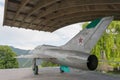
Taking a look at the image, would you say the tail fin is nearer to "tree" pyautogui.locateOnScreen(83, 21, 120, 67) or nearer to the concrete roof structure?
the concrete roof structure

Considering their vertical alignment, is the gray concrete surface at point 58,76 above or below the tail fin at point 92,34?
below

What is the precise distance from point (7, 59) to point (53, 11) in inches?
2080

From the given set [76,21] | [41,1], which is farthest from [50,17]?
[41,1]

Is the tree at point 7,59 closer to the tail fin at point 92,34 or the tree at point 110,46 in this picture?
the tree at point 110,46

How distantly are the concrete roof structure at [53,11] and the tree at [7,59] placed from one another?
125ft

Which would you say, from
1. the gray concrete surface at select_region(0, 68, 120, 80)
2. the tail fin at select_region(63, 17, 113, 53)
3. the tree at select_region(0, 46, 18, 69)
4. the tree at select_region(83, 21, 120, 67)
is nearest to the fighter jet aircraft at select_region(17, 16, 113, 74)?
the tail fin at select_region(63, 17, 113, 53)

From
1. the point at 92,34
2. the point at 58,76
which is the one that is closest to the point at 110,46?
the point at 58,76

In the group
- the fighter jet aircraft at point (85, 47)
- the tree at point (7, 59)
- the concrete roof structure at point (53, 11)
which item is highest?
the concrete roof structure at point (53, 11)

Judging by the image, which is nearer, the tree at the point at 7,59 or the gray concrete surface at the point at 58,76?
the gray concrete surface at the point at 58,76

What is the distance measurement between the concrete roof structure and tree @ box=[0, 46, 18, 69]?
38165 mm

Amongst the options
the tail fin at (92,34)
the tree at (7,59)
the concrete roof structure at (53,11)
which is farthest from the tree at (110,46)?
the tree at (7,59)

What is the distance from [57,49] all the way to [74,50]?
3727 mm

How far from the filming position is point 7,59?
243 feet

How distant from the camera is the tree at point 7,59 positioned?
70831 millimetres
